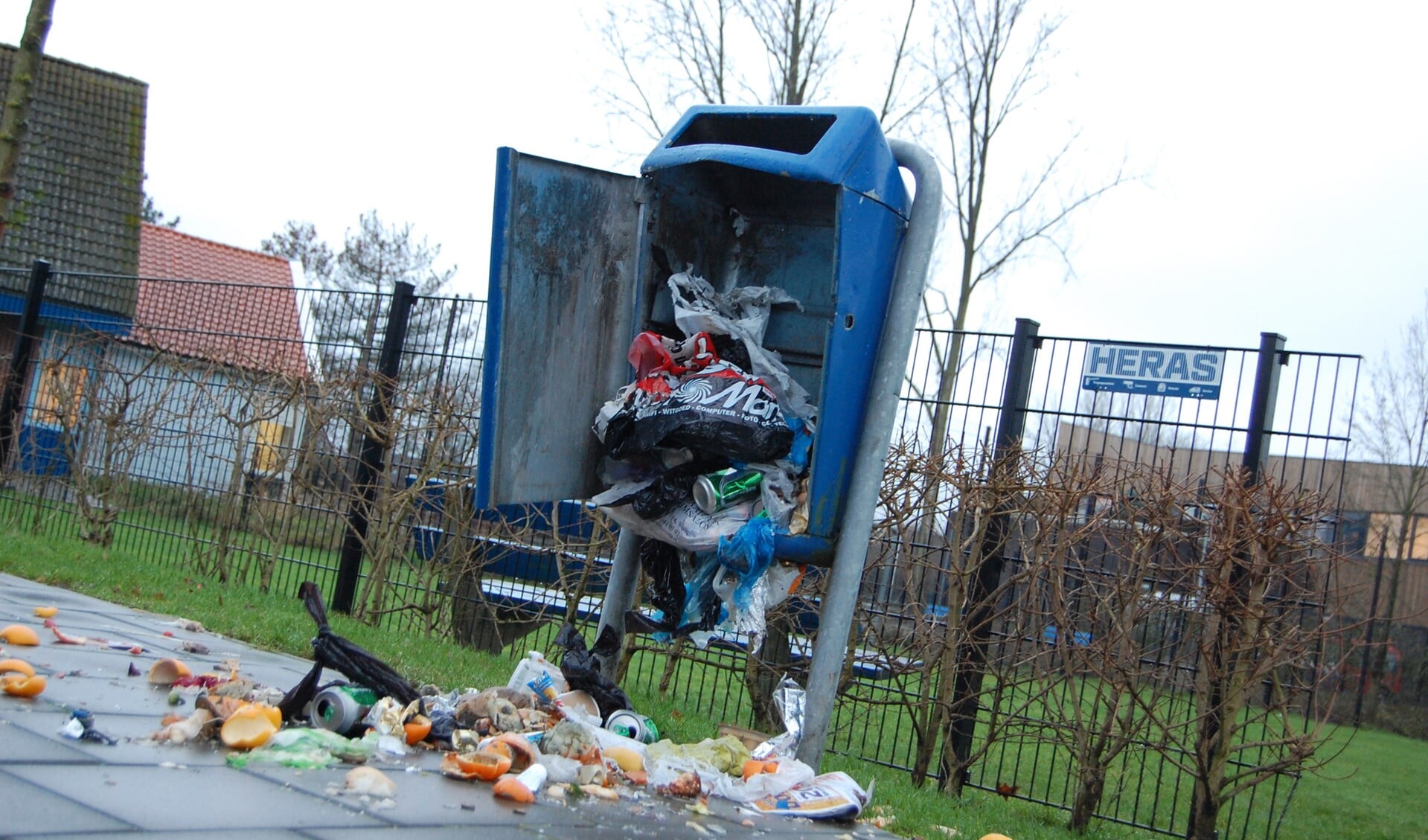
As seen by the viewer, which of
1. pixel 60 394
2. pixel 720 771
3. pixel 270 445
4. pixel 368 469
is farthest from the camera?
pixel 60 394

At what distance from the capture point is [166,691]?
153 inches

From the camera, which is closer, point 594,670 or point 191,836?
point 191,836

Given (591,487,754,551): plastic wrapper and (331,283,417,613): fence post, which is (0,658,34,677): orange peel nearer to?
(591,487,754,551): plastic wrapper

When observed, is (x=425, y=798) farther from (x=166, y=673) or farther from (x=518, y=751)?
(x=166, y=673)

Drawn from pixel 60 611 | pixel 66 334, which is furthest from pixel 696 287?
pixel 66 334

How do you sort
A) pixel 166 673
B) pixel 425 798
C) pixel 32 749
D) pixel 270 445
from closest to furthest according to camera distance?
pixel 32 749
pixel 425 798
pixel 166 673
pixel 270 445

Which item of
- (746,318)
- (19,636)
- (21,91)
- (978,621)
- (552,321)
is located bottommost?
(19,636)

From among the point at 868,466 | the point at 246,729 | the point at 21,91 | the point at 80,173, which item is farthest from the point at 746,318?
the point at 80,173

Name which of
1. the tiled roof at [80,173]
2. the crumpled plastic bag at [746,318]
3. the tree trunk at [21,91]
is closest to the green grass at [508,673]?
the crumpled plastic bag at [746,318]

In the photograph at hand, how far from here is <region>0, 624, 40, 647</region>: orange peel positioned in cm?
419

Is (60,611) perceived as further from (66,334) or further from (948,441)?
(66,334)

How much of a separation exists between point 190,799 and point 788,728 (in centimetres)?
195

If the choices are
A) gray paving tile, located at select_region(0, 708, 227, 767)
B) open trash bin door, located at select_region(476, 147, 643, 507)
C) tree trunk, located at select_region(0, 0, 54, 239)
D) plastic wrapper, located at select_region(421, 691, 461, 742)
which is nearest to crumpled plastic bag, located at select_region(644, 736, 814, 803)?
plastic wrapper, located at select_region(421, 691, 461, 742)

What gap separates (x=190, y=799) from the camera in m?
2.49
